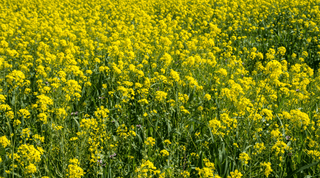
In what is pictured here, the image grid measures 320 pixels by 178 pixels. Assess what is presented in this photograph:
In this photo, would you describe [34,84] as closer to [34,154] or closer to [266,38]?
[34,154]

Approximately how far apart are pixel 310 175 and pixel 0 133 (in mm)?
3156

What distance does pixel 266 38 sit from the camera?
8.60 m

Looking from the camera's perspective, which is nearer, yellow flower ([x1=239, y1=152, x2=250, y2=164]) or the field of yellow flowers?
yellow flower ([x1=239, y1=152, x2=250, y2=164])

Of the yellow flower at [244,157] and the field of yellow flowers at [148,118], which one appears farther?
the field of yellow flowers at [148,118]

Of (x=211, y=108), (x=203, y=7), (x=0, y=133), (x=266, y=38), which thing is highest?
(x=203, y=7)

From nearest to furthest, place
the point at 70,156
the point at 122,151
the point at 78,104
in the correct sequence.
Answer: the point at 70,156, the point at 122,151, the point at 78,104

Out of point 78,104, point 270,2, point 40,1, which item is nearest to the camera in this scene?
point 78,104

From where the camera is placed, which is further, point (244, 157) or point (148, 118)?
point (148, 118)

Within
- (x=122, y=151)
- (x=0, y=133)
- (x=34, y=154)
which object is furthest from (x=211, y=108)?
(x=0, y=133)

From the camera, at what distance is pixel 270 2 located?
1111 centimetres

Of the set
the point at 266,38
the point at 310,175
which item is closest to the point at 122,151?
the point at 310,175

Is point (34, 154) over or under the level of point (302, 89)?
under

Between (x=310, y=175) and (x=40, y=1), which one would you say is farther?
(x=40, y=1)

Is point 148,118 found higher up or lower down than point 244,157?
higher up
